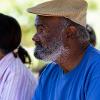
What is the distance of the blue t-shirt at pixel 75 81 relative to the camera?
11.2 ft

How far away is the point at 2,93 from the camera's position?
425 centimetres

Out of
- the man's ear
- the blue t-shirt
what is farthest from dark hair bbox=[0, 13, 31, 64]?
the man's ear

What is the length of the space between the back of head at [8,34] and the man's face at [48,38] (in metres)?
0.73

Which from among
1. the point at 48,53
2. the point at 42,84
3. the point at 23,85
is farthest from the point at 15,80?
the point at 48,53

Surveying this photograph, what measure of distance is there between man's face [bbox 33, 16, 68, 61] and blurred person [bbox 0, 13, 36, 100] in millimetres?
670

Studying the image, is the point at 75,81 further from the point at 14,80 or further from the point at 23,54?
the point at 23,54

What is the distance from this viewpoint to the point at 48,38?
12.1 feet

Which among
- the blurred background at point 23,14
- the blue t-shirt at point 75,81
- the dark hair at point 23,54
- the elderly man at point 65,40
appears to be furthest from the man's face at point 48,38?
the blurred background at point 23,14

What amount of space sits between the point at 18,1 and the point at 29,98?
5.43 m

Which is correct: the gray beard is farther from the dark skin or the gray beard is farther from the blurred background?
the blurred background

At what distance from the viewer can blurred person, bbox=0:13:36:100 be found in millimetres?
4258

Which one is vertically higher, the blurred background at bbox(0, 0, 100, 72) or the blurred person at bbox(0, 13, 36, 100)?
the blurred person at bbox(0, 13, 36, 100)

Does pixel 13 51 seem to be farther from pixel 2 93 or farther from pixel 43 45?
pixel 43 45

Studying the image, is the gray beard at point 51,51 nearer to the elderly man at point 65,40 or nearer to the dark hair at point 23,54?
the elderly man at point 65,40
